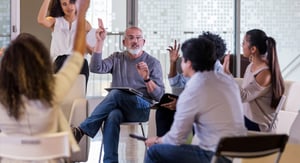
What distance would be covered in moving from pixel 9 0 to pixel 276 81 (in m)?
4.50

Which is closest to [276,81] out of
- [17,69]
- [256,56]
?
[256,56]

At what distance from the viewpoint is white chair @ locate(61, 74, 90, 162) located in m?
4.30

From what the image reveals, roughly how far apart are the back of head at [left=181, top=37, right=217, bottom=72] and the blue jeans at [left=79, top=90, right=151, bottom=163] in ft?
4.91

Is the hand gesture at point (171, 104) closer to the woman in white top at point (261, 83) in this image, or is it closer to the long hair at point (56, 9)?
the woman in white top at point (261, 83)

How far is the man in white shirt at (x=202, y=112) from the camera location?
2.99 meters

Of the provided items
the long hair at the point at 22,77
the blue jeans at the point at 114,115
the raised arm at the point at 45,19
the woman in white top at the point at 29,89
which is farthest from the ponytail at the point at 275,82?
the raised arm at the point at 45,19

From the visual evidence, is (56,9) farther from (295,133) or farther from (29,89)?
(29,89)

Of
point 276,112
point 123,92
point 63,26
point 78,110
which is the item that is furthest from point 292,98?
point 63,26

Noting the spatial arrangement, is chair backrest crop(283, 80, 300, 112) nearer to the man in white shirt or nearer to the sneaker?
the man in white shirt

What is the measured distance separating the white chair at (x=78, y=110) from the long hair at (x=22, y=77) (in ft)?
5.82

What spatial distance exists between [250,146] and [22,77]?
1198 millimetres

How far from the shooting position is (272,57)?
4070 mm

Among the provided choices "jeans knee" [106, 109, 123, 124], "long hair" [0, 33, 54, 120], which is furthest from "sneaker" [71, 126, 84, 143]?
"long hair" [0, 33, 54, 120]

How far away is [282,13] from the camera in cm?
859
